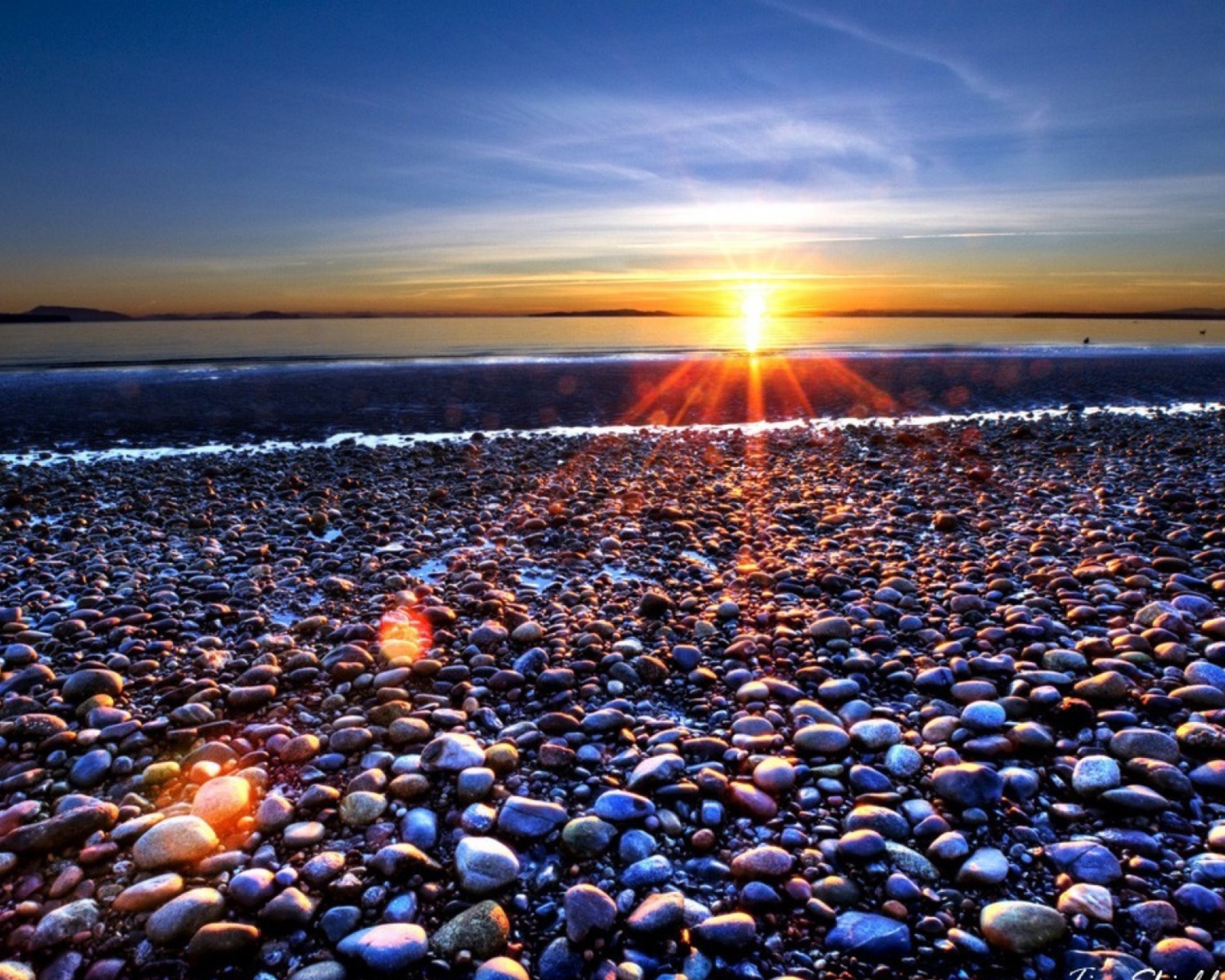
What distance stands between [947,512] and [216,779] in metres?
7.41

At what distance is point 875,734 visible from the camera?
3670mm

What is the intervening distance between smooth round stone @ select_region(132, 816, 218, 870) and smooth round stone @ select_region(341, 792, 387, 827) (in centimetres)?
52

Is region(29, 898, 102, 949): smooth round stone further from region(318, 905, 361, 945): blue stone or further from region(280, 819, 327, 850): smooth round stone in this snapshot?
region(318, 905, 361, 945): blue stone

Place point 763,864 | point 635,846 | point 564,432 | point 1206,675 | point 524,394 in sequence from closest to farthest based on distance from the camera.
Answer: point 763,864 → point 635,846 → point 1206,675 → point 564,432 → point 524,394

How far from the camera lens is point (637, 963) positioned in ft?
7.88

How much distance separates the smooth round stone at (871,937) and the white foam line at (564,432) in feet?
40.5

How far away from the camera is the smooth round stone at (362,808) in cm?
314

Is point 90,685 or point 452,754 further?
point 90,685

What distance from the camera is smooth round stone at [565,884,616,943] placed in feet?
8.26

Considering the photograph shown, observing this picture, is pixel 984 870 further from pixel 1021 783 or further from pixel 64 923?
pixel 64 923

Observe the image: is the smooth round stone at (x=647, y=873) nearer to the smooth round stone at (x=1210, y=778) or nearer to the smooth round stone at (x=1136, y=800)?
the smooth round stone at (x=1136, y=800)

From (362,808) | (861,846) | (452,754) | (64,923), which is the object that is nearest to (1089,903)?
(861,846)

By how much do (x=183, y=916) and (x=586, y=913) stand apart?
1438 millimetres

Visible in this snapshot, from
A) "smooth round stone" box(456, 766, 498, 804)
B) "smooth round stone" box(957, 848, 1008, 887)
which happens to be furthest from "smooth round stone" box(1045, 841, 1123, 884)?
"smooth round stone" box(456, 766, 498, 804)
